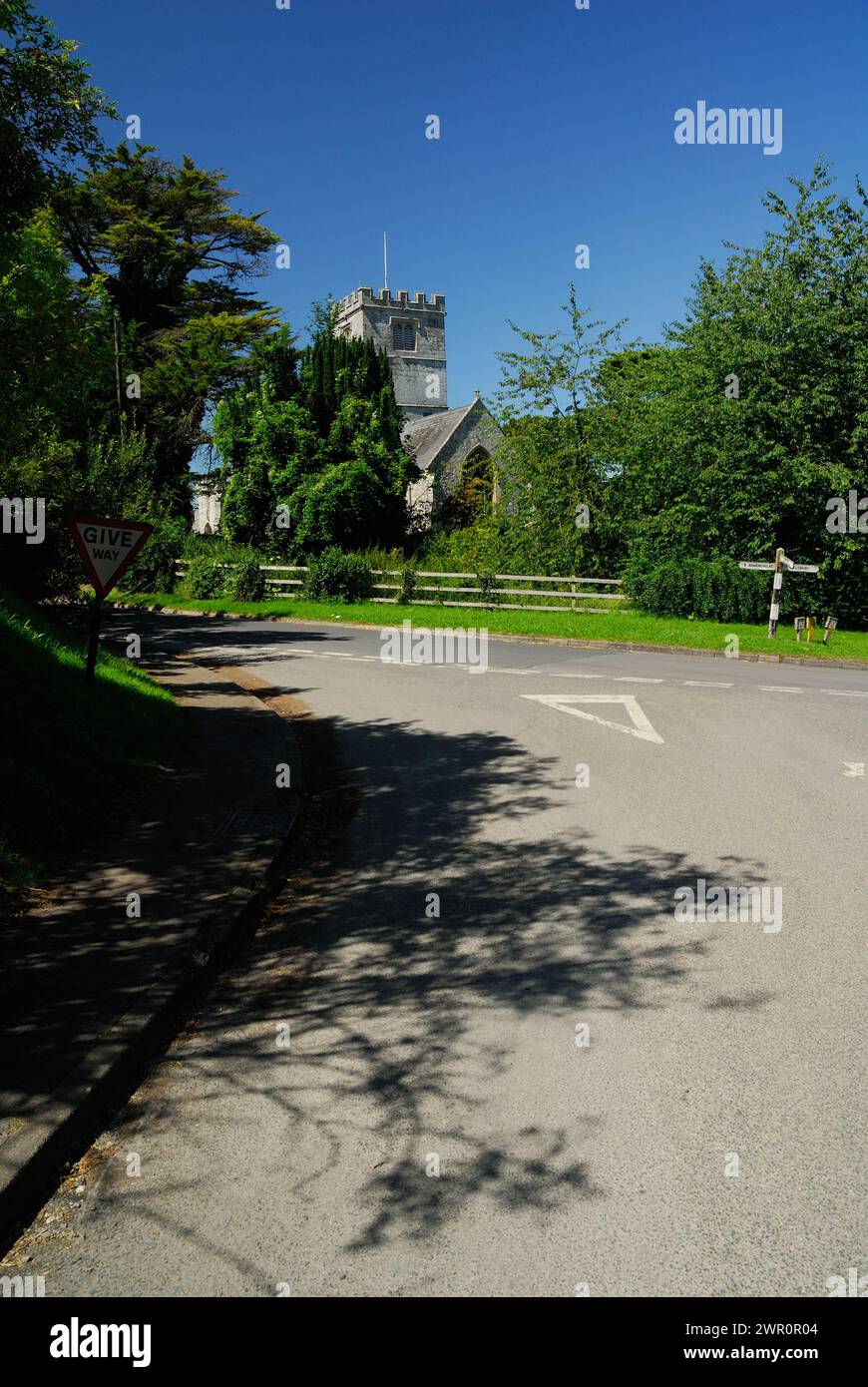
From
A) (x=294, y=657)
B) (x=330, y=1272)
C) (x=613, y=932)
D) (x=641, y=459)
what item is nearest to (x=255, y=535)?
(x=641, y=459)

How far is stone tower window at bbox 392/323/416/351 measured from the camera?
7725 centimetres

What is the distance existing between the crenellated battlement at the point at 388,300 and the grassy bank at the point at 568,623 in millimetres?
50276

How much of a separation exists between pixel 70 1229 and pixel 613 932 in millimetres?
3057

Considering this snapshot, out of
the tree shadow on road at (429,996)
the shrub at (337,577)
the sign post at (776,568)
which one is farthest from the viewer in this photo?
the shrub at (337,577)

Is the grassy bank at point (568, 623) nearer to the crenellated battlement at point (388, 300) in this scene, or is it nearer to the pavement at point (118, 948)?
the pavement at point (118, 948)

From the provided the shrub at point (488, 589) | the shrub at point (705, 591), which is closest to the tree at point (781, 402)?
the shrub at point (705, 591)

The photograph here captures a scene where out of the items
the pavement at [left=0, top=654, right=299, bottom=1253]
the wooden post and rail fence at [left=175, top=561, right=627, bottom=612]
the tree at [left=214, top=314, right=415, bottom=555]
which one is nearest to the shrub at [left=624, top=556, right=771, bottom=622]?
the wooden post and rail fence at [left=175, top=561, right=627, bottom=612]

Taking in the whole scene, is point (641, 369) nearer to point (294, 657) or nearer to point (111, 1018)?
point (294, 657)

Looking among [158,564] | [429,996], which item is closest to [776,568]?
[429,996]

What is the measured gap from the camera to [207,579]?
3269cm

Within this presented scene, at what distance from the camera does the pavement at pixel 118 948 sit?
342cm

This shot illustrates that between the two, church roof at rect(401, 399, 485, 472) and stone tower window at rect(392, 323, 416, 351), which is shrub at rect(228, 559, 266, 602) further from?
stone tower window at rect(392, 323, 416, 351)

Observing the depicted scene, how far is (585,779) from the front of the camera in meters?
8.77

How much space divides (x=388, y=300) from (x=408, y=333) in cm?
295
